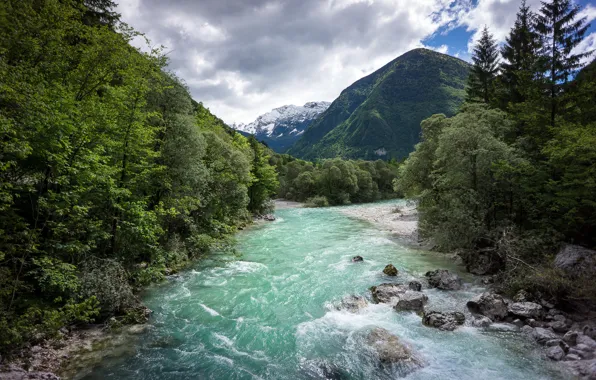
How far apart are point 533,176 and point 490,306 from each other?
7274mm

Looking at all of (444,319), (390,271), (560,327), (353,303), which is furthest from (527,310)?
(390,271)

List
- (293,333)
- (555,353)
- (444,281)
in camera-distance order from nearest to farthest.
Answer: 1. (555,353)
2. (293,333)
3. (444,281)

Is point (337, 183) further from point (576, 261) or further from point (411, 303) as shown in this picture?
point (576, 261)

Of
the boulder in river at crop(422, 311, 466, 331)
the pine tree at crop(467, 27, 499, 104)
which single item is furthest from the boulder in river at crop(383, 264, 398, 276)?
the pine tree at crop(467, 27, 499, 104)

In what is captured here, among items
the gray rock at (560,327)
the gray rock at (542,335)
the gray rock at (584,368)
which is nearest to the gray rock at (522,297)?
the gray rock at (560,327)

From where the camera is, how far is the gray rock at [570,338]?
30.0 ft

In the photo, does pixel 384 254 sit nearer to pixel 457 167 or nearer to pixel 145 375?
pixel 457 167

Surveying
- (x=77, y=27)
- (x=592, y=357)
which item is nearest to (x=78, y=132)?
(x=77, y=27)

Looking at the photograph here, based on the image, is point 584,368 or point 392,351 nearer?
point 584,368

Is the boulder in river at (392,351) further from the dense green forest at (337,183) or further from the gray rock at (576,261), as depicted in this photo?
the dense green forest at (337,183)

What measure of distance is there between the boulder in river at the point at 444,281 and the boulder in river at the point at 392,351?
5977mm

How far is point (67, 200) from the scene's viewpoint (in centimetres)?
902

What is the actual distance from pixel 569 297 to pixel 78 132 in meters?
18.3

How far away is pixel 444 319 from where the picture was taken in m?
11.2
